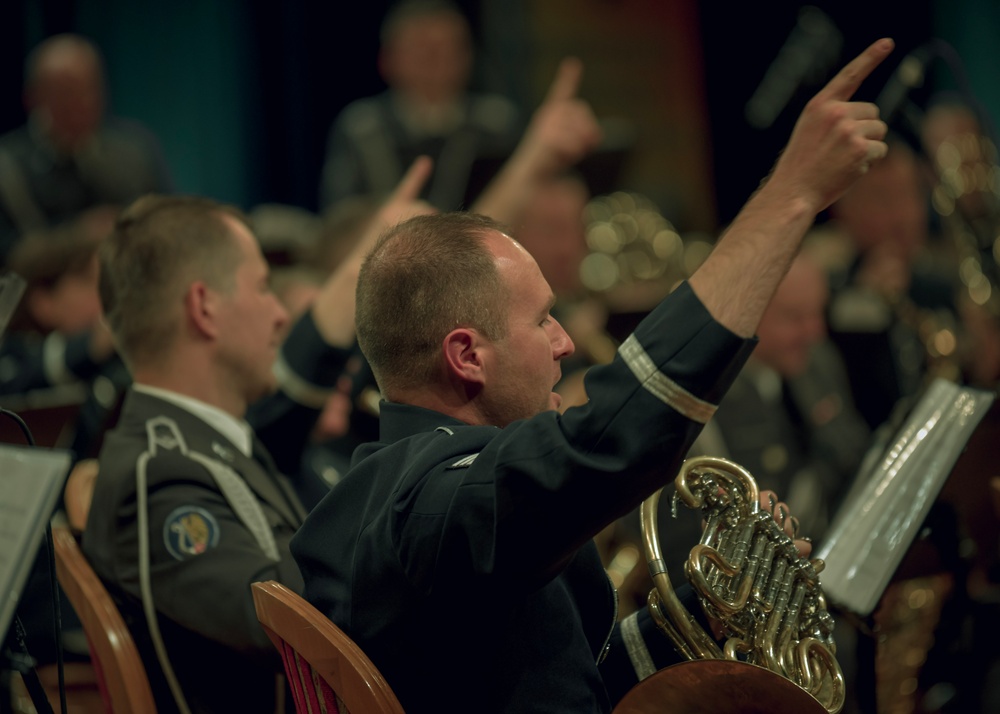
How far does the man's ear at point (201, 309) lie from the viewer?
2.42 m

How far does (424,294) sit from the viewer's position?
1.54m

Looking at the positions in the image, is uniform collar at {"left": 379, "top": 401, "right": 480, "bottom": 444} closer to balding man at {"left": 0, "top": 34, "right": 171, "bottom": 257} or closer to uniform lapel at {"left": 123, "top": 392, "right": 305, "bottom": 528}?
uniform lapel at {"left": 123, "top": 392, "right": 305, "bottom": 528}

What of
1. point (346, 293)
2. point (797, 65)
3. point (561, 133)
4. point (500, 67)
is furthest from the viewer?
point (500, 67)

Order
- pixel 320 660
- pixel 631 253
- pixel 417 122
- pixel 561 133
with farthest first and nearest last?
1. pixel 417 122
2. pixel 631 253
3. pixel 561 133
4. pixel 320 660

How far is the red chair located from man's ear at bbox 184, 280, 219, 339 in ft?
3.01

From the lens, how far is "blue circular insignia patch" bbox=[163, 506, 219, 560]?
2.03 metres

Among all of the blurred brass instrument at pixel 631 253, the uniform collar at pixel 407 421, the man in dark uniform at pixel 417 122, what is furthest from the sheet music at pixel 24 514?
the man in dark uniform at pixel 417 122

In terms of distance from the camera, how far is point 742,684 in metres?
1.42

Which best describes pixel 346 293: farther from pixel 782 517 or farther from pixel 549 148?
pixel 782 517

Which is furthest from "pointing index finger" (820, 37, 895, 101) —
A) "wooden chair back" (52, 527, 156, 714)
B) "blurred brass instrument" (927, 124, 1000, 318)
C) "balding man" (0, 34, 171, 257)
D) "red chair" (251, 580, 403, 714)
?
"balding man" (0, 34, 171, 257)

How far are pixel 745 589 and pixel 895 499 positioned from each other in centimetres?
62

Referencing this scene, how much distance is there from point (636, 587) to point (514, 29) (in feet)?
17.4

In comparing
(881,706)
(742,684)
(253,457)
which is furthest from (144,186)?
(742,684)

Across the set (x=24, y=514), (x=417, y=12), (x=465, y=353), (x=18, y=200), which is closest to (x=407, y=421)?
(x=465, y=353)
